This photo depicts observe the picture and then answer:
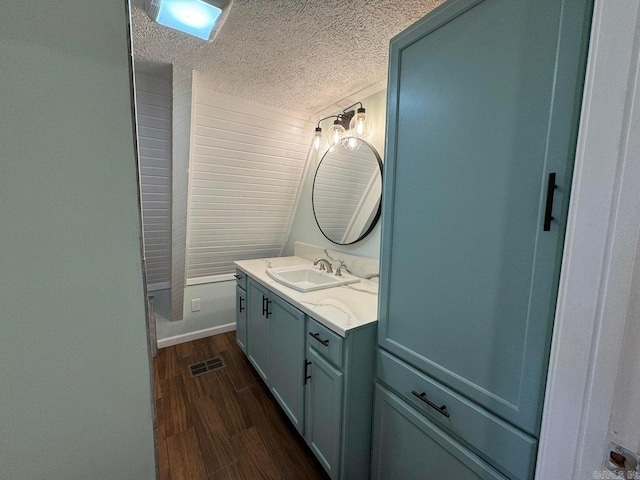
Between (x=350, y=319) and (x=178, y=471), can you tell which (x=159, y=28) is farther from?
(x=178, y=471)

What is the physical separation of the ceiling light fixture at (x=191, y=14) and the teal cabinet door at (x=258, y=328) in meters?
1.45

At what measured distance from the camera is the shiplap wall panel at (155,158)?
1.71 meters

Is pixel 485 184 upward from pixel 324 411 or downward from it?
upward

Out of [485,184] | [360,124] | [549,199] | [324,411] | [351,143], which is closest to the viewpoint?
[549,199]

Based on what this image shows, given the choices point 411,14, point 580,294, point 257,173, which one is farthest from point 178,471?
point 411,14

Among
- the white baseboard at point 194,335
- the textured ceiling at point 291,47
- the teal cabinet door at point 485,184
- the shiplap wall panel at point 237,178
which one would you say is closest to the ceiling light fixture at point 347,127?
the textured ceiling at point 291,47

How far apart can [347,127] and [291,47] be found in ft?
2.37

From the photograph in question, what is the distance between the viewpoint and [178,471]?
51.3 inches

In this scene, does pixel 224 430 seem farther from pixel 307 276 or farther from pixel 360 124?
pixel 360 124

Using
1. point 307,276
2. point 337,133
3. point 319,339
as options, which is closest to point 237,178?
point 337,133

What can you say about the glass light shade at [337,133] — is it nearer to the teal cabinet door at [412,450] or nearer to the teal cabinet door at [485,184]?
the teal cabinet door at [485,184]

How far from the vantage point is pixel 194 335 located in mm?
2674

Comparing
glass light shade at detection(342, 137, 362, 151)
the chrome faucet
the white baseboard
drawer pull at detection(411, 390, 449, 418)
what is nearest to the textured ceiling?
glass light shade at detection(342, 137, 362, 151)

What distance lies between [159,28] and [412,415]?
1.99 metres
